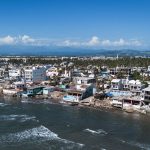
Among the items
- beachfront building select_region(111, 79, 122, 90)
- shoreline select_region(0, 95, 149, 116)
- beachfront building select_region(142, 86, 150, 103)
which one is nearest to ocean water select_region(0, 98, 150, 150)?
shoreline select_region(0, 95, 149, 116)

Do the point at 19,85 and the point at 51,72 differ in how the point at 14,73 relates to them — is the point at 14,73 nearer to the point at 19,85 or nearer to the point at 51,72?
the point at 51,72

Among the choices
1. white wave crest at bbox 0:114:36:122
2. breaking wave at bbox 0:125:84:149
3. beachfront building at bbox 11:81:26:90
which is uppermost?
beachfront building at bbox 11:81:26:90

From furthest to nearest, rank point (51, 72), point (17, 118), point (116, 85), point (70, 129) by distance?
point (51, 72), point (116, 85), point (17, 118), point (70, 129)

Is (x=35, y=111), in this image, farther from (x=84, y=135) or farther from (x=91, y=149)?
(x=91, y=149)

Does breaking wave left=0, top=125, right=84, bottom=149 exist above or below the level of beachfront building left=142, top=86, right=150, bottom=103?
below

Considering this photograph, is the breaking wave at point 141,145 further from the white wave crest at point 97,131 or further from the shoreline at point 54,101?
the shoreline at point 54,101

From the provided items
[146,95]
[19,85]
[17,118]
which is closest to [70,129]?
[17,118]

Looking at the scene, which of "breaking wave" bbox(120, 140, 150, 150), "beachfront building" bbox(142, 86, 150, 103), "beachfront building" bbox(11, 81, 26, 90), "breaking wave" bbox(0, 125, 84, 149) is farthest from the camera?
"beachfront building" bbox(11, 81, 26, 90)

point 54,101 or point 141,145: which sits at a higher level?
point 54,101

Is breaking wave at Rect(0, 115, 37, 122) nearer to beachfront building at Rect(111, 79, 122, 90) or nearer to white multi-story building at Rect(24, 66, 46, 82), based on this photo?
beachfront building at Rect(111, 79, 122, 90)
